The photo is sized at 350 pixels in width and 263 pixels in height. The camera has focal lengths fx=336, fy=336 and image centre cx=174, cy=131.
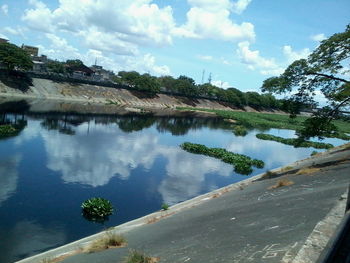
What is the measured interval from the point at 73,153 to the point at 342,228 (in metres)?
40.9

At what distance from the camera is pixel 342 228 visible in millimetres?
6504

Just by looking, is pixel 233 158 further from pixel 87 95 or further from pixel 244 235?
pixel 87 95

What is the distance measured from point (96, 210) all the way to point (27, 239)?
5919 millimetres

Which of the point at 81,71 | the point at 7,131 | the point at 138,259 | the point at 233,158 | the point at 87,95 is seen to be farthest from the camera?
the point at 81,71

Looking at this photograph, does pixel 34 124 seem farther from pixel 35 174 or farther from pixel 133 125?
pixel 35 174

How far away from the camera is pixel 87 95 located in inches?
4715

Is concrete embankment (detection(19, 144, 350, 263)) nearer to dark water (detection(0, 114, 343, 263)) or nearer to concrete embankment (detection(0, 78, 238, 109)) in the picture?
dark water (detection(0, 114, 343, 263))

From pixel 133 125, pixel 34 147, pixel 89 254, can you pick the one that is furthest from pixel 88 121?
pixel 89 254

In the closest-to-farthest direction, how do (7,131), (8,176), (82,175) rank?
(8,176) < (82,175) < (7,131)

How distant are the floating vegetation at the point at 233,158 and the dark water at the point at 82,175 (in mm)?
1312

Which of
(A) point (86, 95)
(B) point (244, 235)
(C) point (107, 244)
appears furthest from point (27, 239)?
(A) point (86, 95)

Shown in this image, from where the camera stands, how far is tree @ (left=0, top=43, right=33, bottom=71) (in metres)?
97.6

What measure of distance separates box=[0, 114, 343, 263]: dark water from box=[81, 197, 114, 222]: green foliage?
520 millimetres

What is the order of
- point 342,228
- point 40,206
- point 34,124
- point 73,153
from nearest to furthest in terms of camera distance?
point 342,228 < point 40,206 < point 73,153 < point 34,124
